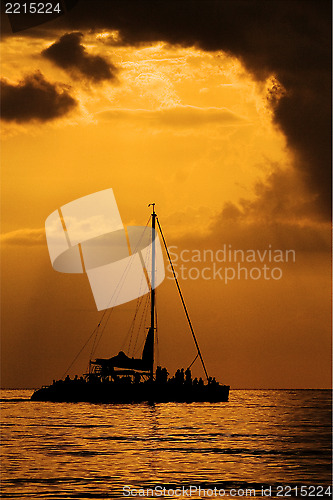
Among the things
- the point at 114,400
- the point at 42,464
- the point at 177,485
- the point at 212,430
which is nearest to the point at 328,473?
the point at 177,485

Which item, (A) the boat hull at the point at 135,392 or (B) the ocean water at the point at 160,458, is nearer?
(B) the ocean water at the point at 160,458

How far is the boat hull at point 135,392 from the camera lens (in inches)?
3469

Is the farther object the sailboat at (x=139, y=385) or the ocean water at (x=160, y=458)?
the sailboat at (x=139, y=385)

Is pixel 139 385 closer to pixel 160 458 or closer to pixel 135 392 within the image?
pixel 135 392

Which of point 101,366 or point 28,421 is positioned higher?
point 101,366

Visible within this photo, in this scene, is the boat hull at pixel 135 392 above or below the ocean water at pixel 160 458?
above

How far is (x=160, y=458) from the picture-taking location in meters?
48.0

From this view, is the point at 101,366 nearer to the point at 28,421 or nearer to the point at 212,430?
the point at 28,421

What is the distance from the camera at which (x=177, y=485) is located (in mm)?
38781

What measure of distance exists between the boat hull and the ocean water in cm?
934

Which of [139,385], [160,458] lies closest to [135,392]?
[139,385]

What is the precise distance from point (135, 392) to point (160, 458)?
40890 mm

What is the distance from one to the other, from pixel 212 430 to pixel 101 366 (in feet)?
95.4

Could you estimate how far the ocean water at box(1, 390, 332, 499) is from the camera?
3794cm
